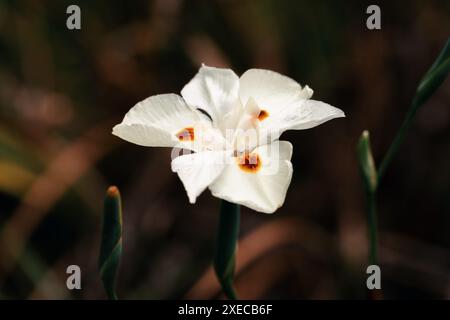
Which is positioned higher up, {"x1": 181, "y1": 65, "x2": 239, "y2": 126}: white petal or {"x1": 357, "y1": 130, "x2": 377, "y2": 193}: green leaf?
{"x1": 181, "y1": 65, "x2": 239, "y2": 126}: white petal

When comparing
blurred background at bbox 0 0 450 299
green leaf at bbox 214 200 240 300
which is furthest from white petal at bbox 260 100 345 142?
blurred background at bbox 0 0 450 299

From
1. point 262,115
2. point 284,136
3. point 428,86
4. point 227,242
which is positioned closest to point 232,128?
point 262,115

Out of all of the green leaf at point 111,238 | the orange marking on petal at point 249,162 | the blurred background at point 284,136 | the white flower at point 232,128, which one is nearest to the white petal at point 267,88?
the white flower at point 232,128

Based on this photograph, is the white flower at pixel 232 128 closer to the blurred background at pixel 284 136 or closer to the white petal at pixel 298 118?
the white petal at pixel 298 118

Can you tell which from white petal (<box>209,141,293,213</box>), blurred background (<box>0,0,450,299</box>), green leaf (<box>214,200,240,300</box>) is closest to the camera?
white petal (<box>209,141,293,213</box>)

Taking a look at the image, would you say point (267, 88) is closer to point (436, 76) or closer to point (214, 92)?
point (214, 92)

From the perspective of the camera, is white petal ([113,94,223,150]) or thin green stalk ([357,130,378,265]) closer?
white petal ([113,94,223,150])

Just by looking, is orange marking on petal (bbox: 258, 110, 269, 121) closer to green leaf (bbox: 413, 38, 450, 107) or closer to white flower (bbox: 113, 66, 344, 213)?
white flower (bbox: 113, 66, 344, 213)

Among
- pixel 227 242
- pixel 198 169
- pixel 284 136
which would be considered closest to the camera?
pixel 198 169
